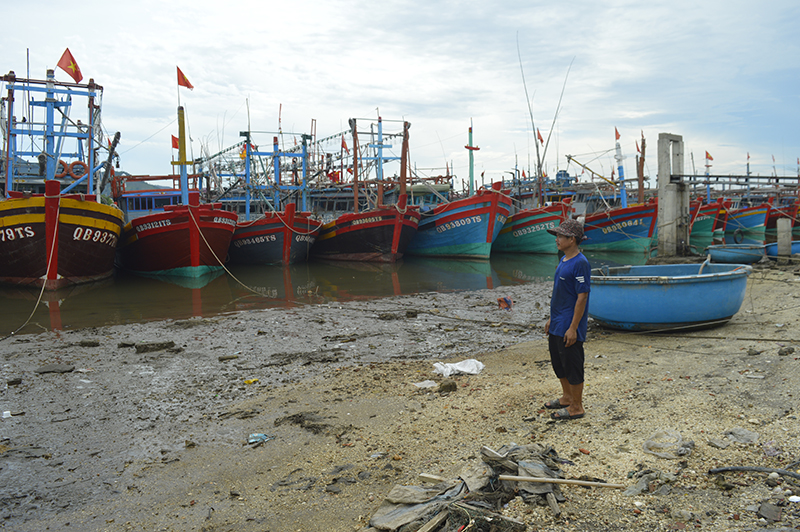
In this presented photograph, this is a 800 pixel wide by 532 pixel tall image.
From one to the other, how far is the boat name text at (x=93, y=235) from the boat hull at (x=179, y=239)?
57.3 inches

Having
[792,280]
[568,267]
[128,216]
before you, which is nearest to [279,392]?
[568,267]

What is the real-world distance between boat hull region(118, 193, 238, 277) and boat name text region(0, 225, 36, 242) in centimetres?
375

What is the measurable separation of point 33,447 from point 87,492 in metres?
1.05

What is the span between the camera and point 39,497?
10.5 ft

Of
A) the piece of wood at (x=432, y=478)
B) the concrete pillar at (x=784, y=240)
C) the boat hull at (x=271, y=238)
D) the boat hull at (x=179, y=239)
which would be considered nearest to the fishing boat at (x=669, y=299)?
the piece of wood at (x=432, y=478)

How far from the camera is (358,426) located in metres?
4.02

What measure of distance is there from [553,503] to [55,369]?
5604 mm

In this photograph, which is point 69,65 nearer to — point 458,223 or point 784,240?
point 458,223

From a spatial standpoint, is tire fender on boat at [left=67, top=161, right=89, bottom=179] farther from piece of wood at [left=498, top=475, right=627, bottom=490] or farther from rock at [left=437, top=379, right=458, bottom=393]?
piece of wood at [left=498, top=475, right=627, bottom=490]

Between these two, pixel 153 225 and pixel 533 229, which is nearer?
pixel 153 225

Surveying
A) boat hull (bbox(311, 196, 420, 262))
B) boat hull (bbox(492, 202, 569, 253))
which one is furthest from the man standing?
boat hull (bbox(492, 202, 569, 253))

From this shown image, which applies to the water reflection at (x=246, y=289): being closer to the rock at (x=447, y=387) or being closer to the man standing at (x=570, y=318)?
the rock at (x=447, y=387)

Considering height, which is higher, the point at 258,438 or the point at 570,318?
the point at 570,318

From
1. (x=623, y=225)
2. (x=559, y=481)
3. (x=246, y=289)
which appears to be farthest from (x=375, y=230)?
(x=559, y=481)
